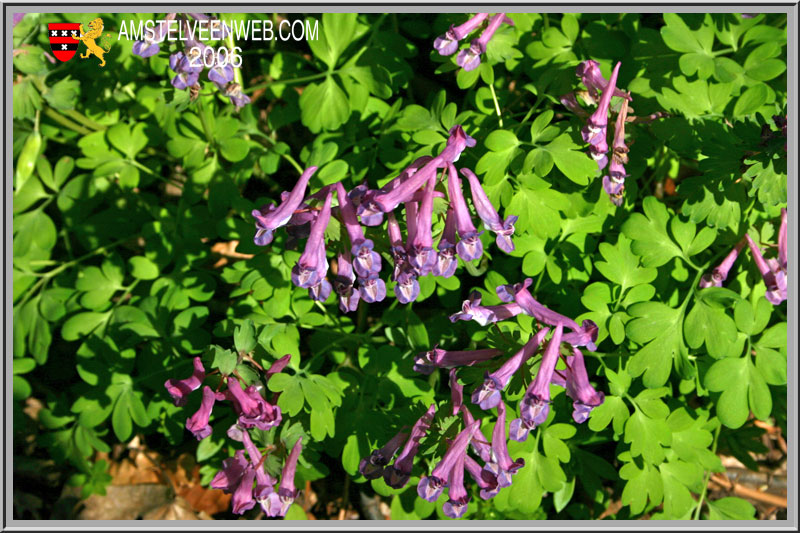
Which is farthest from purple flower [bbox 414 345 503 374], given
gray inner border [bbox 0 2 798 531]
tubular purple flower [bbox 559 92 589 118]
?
tubular purple flower [bbox 559 92 589 118]

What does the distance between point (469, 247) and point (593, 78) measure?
1022 millimetres

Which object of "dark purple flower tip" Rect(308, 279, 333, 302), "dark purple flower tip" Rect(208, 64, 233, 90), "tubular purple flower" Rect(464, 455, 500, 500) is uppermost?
"dark purple flower tip" Rect(208, 64, 233, 90)

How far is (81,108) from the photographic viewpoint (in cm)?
366

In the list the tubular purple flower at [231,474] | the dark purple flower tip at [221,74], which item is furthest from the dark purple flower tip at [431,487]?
the dark purple flower tip at [221,74]

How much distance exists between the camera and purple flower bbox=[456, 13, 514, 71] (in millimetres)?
2605

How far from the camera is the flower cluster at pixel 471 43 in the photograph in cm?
259

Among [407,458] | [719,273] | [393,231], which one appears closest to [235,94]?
[393,231]

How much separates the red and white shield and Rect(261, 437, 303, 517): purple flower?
2.40 m

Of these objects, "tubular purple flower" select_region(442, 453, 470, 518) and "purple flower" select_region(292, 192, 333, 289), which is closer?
"purple flower" select_region(292, 192, 333, 289)

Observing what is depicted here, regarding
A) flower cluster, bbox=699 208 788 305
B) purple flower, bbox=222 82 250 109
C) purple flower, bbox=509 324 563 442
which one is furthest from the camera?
purple flower, bbox=222 82 250 109

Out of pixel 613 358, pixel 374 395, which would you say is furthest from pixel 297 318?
pixel 613 358

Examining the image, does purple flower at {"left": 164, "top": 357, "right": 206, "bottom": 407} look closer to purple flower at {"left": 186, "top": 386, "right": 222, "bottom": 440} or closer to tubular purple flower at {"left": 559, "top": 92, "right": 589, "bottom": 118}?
purple flower at {"left": 186, "top": 386, "right": 222, "bottom": 440}

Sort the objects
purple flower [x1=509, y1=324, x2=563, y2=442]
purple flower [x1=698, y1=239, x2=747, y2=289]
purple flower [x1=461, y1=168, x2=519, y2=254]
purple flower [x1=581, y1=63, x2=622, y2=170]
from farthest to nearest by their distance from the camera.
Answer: purple flower [x1=698, y1=239, x2=747, y2=289]
purple flower [x1=581, y1=63, x2=622, y2=170]
purple flower [x1=461, y1=168, x2=519, y2=254]
purple flower [x1=509, y1=324, x2=563, y2=442]

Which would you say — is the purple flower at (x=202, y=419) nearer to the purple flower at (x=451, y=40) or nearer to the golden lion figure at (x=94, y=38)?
the purple flower at (x=451, y=40)
